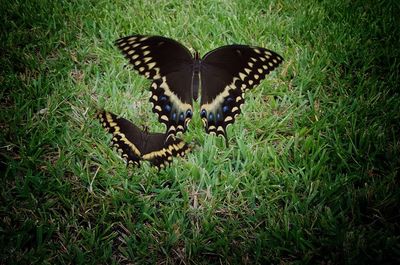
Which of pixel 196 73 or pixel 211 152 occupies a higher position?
pixel 196 73

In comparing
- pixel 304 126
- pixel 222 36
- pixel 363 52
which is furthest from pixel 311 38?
pixel 304 126

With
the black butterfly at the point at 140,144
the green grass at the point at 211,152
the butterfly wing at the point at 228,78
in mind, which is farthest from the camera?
the butterfly wing at the point at 228,78

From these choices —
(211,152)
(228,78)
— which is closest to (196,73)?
(228,78)

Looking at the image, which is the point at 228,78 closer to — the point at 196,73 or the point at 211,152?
the point at 196,73

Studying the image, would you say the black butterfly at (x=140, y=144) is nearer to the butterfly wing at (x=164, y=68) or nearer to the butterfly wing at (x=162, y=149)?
the butterfly wing at (x=162, y=149)

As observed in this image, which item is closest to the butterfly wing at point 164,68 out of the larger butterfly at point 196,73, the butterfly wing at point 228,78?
the larger butterfly at point 196,73

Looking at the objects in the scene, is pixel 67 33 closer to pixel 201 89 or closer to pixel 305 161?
pixel 201 89
